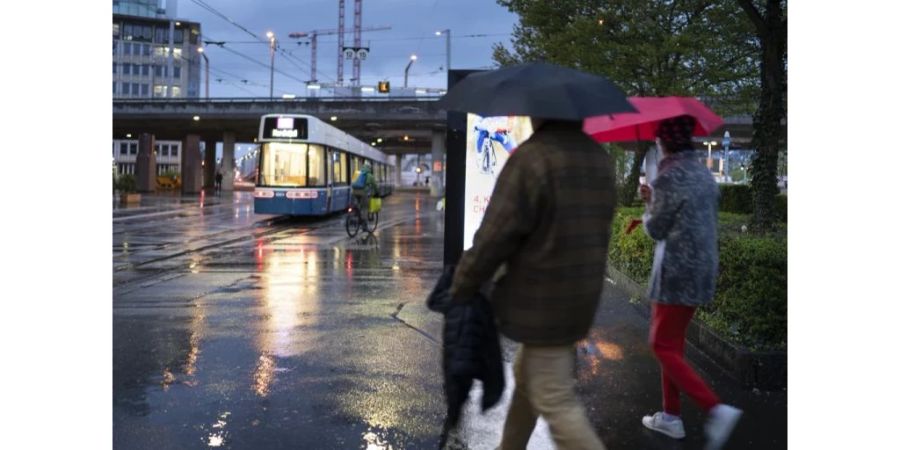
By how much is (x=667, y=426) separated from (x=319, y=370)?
8.25 ft

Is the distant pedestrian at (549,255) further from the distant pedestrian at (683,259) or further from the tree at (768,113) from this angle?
the tree at (768,113)

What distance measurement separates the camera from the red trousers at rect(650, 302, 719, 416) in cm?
402

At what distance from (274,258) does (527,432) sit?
10.2 meters

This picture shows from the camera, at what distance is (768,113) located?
8750 millimetres

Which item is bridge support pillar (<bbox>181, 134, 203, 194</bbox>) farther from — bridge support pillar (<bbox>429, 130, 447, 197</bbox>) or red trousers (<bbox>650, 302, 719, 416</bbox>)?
red trousers (<bbox>650, 302, 719, 416</bbox>)

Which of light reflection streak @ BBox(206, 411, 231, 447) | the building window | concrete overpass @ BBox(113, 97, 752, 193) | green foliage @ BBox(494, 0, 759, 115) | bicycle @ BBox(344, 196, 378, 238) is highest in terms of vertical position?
the building window

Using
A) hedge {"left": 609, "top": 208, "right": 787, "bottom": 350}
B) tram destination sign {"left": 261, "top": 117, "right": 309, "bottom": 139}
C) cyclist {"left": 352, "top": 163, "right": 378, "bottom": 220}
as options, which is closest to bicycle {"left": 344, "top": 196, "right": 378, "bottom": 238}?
cyclist {"left": 352, "top": 163, "right": 378, "bottom": 220}

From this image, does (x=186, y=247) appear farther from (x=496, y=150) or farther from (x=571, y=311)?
(x=571, y=311)

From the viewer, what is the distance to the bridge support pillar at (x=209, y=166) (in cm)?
7325

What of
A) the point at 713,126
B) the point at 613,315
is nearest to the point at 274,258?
the point at 613,315

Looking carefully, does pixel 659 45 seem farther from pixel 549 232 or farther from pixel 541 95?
pixel 549 232

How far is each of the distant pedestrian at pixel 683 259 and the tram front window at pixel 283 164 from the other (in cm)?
2009

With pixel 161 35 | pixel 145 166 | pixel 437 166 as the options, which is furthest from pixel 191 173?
pixel 161 35

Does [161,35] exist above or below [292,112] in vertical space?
above
